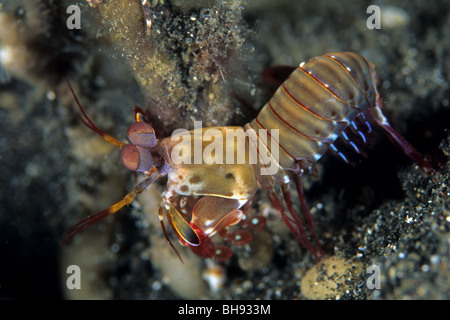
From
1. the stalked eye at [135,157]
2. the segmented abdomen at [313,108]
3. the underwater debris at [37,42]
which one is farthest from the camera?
the underwater debris at [37,42]

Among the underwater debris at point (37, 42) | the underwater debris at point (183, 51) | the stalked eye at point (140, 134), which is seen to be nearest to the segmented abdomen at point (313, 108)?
the underwater debris at point (183, 51)

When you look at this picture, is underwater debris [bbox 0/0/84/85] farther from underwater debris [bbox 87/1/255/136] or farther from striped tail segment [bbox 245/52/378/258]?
striped tail segment [bbox 245/52/378/258]

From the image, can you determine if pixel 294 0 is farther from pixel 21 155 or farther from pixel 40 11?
pixel 21 155

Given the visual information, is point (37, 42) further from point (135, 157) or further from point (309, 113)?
point (309, 113)

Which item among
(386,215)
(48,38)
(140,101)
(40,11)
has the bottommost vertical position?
(386,215)

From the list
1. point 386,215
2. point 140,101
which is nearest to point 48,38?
point 140,101

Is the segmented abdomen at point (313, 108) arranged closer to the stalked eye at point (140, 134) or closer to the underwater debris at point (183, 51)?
the underwater debris at point (183, 51)
